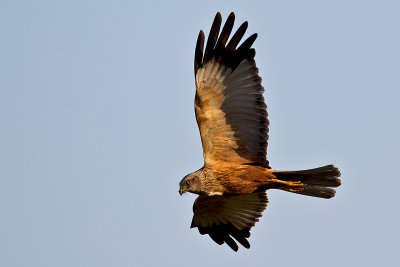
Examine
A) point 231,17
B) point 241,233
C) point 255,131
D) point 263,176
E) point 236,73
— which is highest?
point 231,17

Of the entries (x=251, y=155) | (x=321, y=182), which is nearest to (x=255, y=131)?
(x=251, y=155)

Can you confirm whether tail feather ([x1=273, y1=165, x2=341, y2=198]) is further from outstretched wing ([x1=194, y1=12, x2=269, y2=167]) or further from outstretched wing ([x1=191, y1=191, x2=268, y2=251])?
outstretched wing ([x1=191, y1=191, x2=268, y2=251])

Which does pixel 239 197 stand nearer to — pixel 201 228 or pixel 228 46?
pixel 201 228

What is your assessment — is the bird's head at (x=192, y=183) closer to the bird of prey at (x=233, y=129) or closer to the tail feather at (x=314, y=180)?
the bird of prey at (x=233, y=129)

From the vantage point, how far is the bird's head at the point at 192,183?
11453 mm

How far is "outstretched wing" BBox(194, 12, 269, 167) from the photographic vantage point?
1117cm

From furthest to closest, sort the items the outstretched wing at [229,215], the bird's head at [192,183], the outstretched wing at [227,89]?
the outstretched wing at [229,215]
the bird's head at [192,183]
the outstretched wing at [227,89]

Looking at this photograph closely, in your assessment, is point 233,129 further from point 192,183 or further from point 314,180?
point 314,180

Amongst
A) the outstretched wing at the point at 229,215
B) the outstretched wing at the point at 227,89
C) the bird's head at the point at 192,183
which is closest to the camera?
the outstretched wing at the point at 227,89

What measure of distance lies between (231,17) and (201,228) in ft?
14.2

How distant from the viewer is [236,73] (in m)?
11.3

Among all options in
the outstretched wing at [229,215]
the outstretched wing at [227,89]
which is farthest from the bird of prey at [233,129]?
the outstretched wing at [229,215]

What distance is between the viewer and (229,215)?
13258mm

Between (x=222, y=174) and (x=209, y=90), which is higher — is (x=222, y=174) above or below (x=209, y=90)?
below
